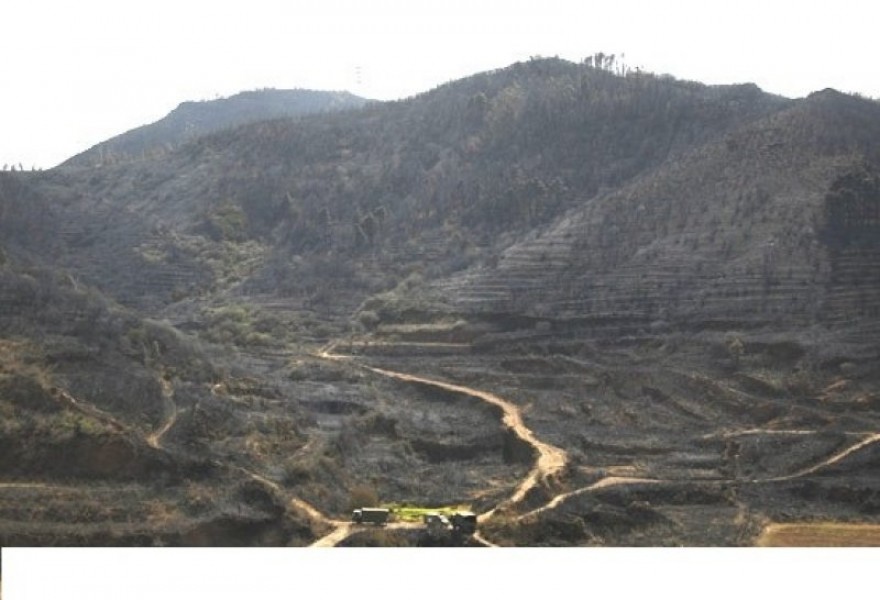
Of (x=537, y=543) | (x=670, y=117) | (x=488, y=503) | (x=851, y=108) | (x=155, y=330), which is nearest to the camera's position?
(x=537, y=543)

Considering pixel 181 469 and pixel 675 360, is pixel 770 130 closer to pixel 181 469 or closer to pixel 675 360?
pixel 675 360

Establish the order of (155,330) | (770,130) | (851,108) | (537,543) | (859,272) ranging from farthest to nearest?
(770,130), (851,108), (155,330), (859,272), (537,543)

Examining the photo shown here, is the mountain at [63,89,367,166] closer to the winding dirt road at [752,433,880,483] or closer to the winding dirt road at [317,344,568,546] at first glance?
the winding dirt road at [317,344,568,546]

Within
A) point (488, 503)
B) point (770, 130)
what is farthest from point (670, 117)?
point (488, 503)

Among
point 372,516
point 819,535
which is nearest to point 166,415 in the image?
point 372,516

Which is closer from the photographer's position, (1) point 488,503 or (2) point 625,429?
(1) point 488,503

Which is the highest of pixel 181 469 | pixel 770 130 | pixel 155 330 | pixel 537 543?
pixel 770 130
